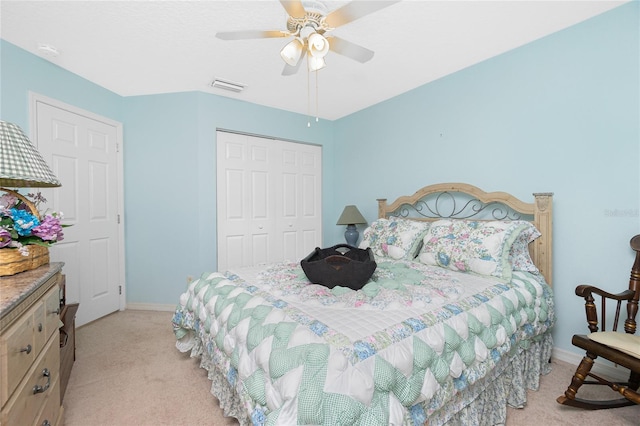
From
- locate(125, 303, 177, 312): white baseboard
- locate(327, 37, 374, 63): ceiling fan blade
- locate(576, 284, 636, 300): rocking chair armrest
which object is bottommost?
locate(125, 303, 177, 312): white baseboard

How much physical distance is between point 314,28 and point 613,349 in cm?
234

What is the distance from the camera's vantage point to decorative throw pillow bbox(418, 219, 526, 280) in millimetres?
2073

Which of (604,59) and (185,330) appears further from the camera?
(185,330)

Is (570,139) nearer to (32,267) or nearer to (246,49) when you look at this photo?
(246,49)

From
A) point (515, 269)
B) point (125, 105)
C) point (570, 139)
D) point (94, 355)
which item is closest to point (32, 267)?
point (94, 355)

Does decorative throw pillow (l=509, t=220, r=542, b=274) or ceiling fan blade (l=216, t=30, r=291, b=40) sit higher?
ceiling fan blade (l=216, t=30, r=291, b=40)

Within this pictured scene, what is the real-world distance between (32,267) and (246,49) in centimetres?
205

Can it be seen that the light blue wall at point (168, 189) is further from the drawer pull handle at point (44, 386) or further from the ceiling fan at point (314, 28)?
the drawer pull handle at point (44, 386)

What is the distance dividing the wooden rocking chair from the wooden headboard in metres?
0.47

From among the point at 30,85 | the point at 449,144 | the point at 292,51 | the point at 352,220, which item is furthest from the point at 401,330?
the point at 30,85

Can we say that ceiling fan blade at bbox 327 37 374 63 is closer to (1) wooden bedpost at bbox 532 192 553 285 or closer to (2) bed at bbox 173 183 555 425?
(2) bed at bbox 173 183 555 425

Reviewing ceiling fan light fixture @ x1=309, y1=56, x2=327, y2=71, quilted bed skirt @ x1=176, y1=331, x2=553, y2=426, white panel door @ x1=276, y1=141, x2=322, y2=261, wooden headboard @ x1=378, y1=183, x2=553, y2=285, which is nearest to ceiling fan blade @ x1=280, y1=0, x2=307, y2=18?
ceiling fan light fixture @ x1=309, y1=56, x2=327, y2=71

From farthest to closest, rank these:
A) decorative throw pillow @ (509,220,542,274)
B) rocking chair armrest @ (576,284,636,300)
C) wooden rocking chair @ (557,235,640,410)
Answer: decorative throw pillow @ (509,220,542,274)
rocking chair armrest @ (576,284,636,300)
wooden rocking chair @ (557,235,640,410)

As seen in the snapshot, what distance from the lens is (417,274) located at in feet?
6.79
